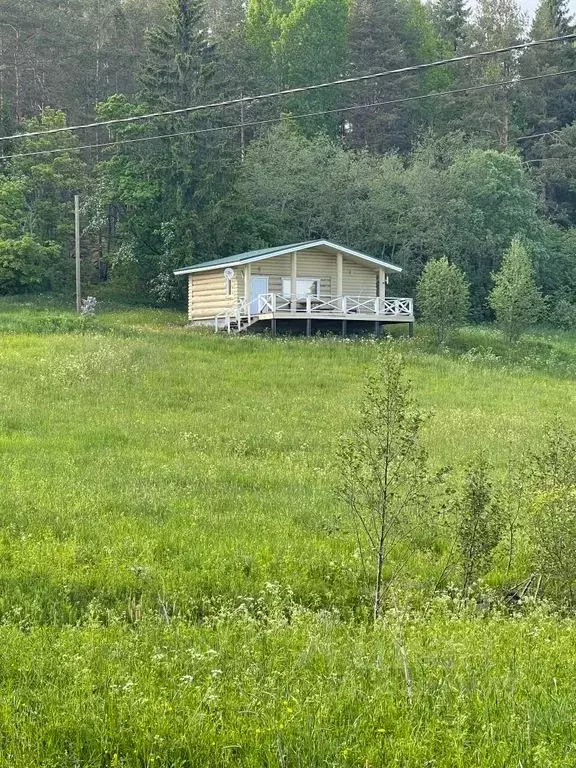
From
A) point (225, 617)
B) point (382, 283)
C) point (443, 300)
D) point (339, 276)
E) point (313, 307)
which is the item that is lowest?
point (225, 617)

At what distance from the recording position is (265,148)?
5259cm

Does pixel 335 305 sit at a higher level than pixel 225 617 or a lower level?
higher

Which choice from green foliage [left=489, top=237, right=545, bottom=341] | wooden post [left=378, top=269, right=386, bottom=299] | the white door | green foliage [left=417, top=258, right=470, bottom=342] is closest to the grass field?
green foliage [left=417, top=258, right=470, bottom=342]

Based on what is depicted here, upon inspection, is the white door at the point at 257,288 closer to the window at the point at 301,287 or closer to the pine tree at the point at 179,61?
the window at the point at 301,287

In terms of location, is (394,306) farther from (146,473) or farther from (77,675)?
(77,675)

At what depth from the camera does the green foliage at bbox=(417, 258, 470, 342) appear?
3484 cm

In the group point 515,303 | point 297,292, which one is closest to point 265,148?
point 297,292

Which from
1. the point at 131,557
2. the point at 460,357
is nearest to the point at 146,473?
the point at 131,557

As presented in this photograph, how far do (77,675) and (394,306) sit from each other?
3409 cm

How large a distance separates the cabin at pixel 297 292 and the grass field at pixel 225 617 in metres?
15.3

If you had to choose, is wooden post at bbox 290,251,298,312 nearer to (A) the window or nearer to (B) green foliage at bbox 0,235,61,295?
(A) the window

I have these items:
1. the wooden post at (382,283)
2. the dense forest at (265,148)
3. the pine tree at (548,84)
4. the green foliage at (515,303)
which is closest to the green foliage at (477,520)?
the green foliage at (515,303)

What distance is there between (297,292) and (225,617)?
32.8 meters

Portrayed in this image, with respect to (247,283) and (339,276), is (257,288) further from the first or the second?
(339,276)
